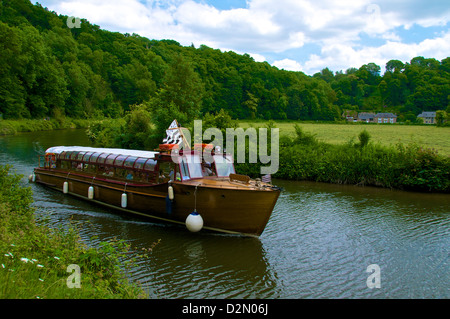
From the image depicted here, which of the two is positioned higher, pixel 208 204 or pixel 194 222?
pixel 208 204

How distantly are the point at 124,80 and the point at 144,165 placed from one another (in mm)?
89582

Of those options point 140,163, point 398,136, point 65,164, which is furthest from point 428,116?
point 140,163

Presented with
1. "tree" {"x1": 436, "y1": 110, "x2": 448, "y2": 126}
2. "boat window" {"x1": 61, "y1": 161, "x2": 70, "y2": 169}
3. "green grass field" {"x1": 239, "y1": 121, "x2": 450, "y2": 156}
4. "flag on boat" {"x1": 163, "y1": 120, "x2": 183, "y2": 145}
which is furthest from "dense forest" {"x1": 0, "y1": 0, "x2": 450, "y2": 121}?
"flag on boat" {"x1": 163, "y1": 120, "x2": 183, "y2": 145}

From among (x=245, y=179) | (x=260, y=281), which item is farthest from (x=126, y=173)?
(x=260, y=281)

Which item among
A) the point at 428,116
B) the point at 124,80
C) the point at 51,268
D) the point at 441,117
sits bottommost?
the point at 51,268

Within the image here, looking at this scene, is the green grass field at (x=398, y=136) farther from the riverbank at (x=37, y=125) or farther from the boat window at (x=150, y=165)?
the riverbank at (x=37, y=125)

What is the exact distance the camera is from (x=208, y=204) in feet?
44.1

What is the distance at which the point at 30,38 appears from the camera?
70188mm

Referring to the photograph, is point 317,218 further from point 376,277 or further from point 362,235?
point 376,277

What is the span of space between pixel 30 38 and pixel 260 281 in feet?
253

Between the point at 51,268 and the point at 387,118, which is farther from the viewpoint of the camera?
the point at 387,118

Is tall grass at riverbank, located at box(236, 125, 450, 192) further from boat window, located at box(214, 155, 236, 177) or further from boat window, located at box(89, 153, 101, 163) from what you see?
boat window, located at box(89, 153, 101, 163)

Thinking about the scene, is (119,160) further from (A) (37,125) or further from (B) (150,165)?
(A) (37,125)
